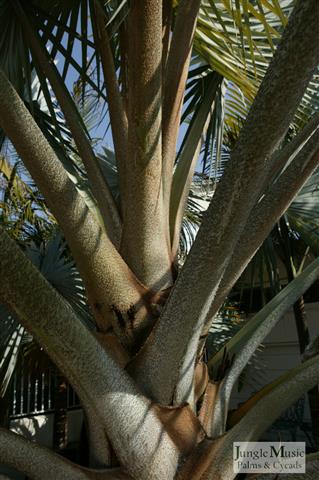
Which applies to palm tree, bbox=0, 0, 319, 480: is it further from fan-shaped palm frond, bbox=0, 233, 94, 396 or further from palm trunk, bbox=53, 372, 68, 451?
palm trunk, bbox=53, 372, 68, 451

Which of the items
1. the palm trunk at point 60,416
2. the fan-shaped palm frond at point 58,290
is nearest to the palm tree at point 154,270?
the fan-shaped palm frond at point 58,290

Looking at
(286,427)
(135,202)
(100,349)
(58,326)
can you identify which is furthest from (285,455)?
(286,427)

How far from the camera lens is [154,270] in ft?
5.17

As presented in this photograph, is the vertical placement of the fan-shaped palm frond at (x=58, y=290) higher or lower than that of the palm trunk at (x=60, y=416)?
higher

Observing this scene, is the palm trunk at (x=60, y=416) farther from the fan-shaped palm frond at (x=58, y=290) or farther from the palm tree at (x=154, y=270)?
the palm tree at (x=154, y=270)

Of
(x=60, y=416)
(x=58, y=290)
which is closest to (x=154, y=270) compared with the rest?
(x=58, y=290)

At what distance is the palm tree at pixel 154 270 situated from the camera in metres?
1.08

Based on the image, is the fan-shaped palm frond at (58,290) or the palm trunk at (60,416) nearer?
the fan-shaped palm frond at (58,290)

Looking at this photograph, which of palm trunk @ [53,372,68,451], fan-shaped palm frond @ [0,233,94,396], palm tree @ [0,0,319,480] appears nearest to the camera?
palm tree @ [0,0,319,480]

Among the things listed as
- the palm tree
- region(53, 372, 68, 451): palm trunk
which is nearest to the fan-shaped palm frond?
region(53, 372, 68, 451): palm trunk

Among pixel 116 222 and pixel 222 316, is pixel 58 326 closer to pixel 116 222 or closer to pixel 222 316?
pixel 116 222

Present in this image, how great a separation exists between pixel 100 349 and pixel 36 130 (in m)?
0.58

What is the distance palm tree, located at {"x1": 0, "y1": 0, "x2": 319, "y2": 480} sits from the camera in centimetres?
108

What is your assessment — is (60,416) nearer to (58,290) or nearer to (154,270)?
(58,290)
